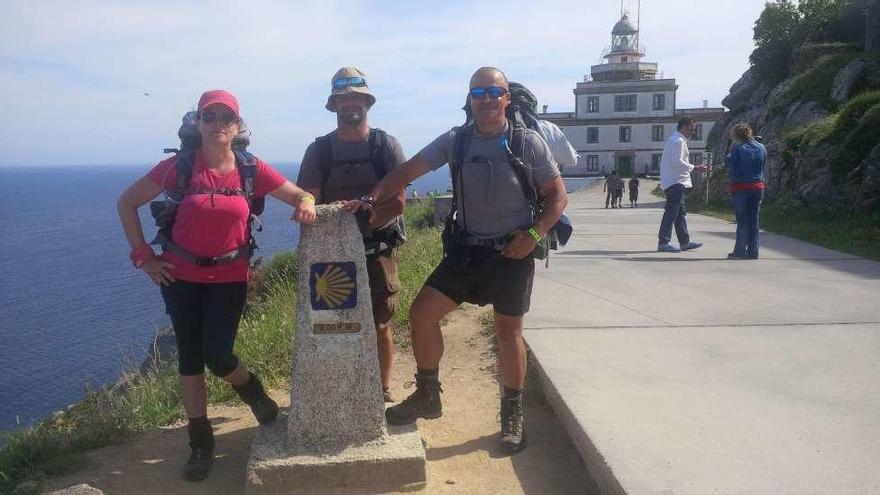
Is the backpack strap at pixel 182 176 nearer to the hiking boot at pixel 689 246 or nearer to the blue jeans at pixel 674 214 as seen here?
the blue jeans at pixel 674 214

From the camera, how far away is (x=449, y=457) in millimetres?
4137

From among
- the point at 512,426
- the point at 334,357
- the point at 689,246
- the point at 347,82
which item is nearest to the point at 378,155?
the point at 347,82

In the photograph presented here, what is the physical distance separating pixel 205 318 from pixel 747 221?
7266 millimetres

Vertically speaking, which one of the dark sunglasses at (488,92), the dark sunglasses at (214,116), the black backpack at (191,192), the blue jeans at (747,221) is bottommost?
the blue jeans at (747,221)

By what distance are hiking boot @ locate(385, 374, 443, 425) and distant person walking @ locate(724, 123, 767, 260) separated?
20.4 feet

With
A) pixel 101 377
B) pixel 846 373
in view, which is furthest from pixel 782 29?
pixel 846 373

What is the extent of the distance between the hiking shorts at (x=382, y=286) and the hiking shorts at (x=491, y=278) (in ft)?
1.46

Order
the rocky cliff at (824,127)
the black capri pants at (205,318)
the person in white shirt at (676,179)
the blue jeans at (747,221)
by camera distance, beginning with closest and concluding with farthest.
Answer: the black capri pants at (205,318) → the blue jeans at (747,221) → the person in white shirt at (676,179) → the rocky cliff at (824,127)

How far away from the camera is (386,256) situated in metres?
4.46

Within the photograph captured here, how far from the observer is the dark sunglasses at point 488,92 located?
151 inches

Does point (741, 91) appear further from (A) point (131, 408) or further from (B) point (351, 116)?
(A) point (131, 408)

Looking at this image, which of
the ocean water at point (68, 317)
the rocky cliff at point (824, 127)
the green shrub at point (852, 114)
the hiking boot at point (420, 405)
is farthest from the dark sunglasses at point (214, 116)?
the green shrub at point (852, 114)

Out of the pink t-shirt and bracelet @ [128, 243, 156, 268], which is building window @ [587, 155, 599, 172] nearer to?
the pink t-shirt

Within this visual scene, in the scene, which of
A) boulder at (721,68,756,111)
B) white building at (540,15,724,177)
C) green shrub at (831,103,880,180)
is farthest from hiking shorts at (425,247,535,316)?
white building at (540,15,724,177)
